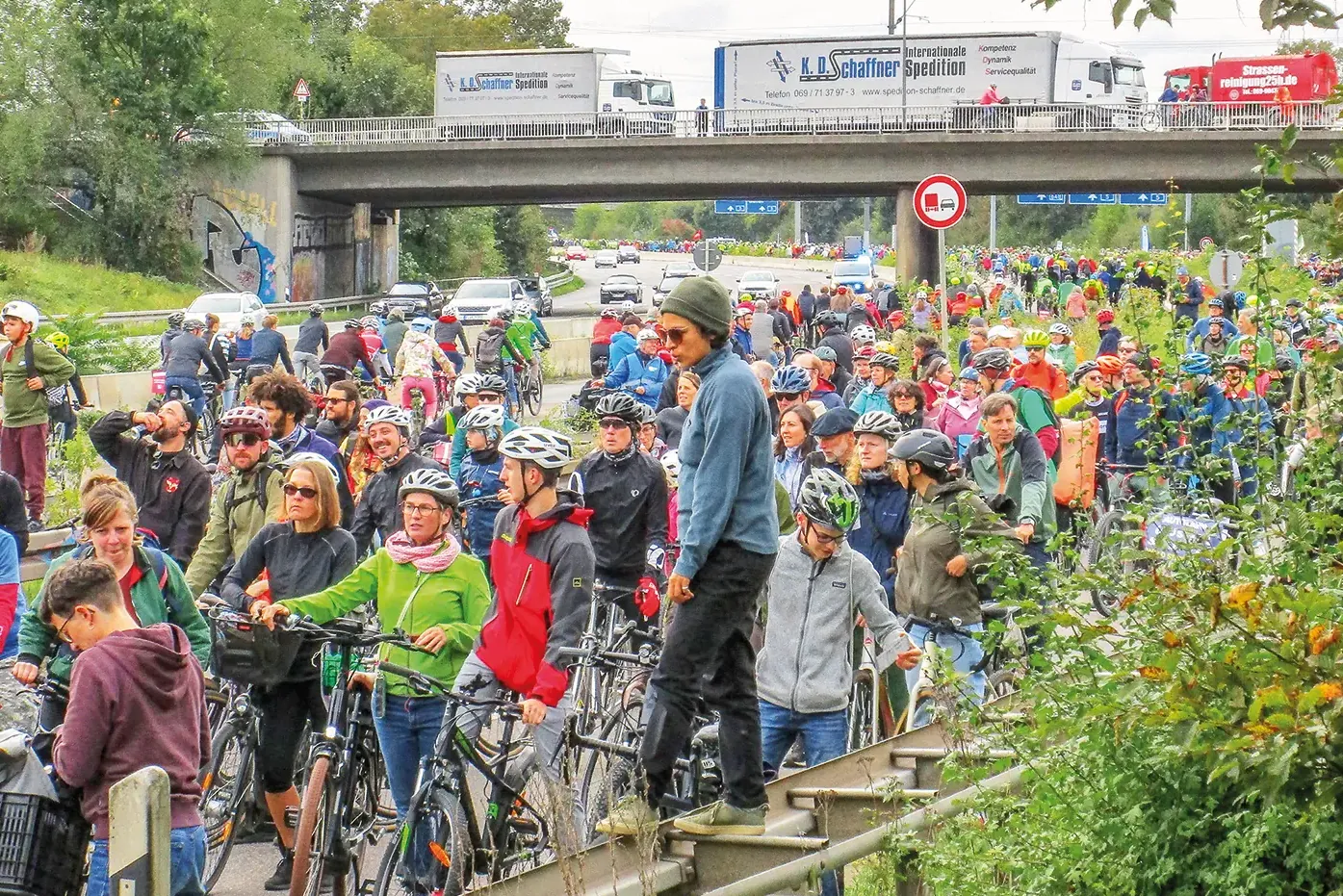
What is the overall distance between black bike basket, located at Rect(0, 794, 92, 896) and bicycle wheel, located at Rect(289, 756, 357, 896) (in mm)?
1300

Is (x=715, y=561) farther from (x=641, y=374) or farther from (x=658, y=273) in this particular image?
(x=658, y=273)

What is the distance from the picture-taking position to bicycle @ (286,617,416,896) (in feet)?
23.6

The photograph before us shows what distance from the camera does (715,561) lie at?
6203mm

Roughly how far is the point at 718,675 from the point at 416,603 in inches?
69.7

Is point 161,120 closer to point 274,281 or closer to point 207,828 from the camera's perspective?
point 274,281

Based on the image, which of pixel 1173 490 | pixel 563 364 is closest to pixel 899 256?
pixel 563 364

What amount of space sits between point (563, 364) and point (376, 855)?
106ft

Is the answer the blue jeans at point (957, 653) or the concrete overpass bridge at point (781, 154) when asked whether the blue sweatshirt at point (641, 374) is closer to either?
the blue jeans at point (957, 653)

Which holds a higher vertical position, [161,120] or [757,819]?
[161,120]

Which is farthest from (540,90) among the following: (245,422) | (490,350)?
(245,422)

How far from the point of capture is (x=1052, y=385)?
50.1 ft

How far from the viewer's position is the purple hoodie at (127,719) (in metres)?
5.81

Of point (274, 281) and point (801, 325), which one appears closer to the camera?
point (801, 325)

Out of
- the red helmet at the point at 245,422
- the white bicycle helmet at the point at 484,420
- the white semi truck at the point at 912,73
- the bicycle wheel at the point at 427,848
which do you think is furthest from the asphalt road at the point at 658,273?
the bicycle wheel at the point at 427,848
